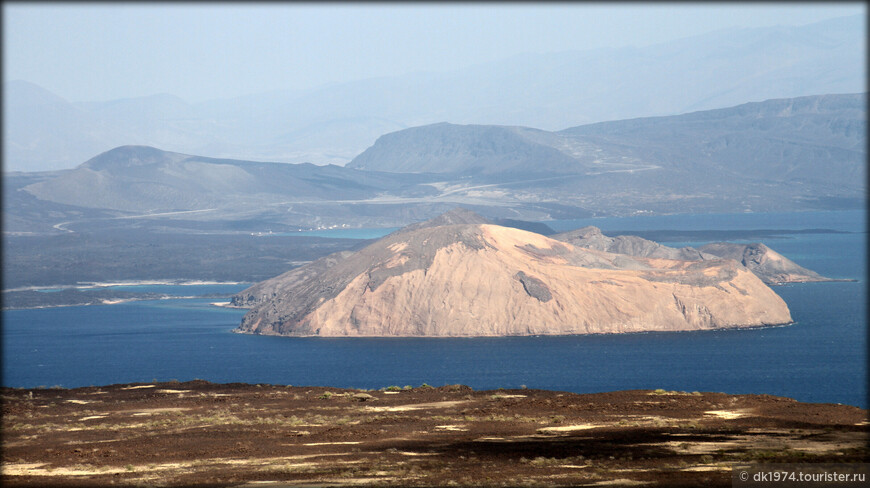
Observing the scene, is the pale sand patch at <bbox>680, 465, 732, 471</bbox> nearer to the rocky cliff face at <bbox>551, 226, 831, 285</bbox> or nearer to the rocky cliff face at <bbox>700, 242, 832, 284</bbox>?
the rocky cliff face at <bbox>551, 226, 831, 285</bbox>

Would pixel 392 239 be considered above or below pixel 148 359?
above

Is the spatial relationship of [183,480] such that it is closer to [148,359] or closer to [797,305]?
[148,359]

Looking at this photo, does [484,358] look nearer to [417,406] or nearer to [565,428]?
[417,406]

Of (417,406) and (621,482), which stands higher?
(621,482)

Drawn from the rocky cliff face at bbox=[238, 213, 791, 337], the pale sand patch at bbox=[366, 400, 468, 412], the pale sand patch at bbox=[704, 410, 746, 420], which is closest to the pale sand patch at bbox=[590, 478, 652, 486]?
the pale sand patch at bbox=[704, 410, 746, 420]

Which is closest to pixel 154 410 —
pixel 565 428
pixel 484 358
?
pixel 565 428

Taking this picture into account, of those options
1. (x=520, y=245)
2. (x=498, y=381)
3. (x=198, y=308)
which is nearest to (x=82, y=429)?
(x=498, y=381)

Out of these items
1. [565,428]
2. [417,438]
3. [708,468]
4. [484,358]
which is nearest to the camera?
[708,468]
